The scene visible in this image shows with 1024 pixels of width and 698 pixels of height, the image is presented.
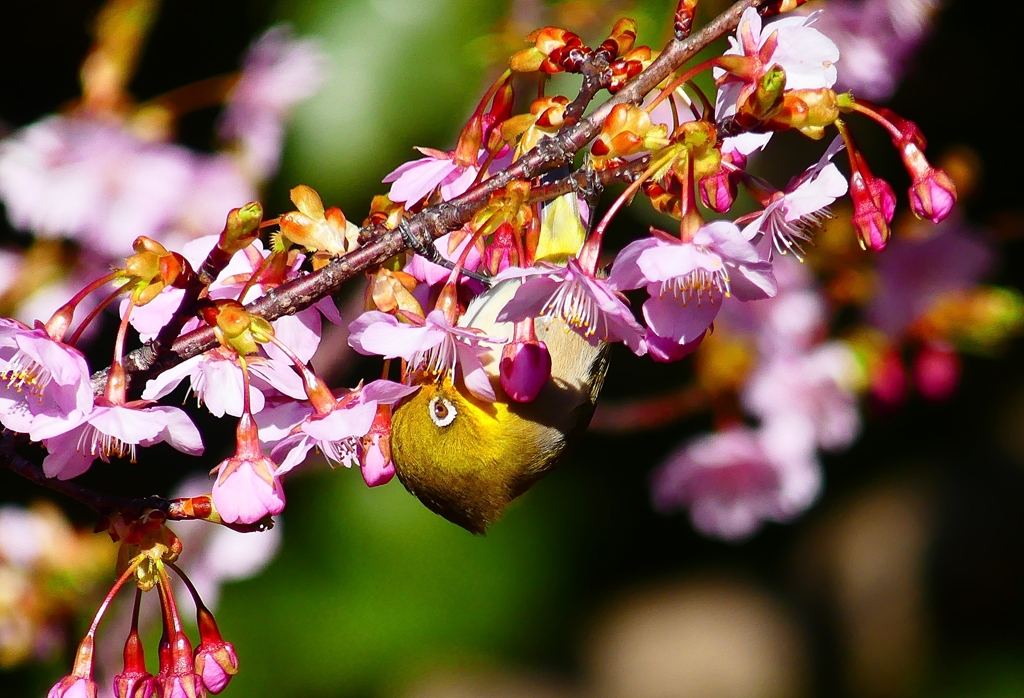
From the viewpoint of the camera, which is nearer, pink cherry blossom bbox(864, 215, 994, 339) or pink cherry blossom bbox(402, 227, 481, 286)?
pink cherry blossom bbox(402, 227, 481, 286)

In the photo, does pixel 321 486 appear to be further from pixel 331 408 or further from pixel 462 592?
pixel 331 408

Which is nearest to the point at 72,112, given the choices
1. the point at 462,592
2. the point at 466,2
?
the point at 466,2

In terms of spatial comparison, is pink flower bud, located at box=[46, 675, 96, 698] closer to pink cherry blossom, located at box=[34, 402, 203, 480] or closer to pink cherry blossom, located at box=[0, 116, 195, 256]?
pink cherry blossom, located at box=[34, 402, 203, 480]

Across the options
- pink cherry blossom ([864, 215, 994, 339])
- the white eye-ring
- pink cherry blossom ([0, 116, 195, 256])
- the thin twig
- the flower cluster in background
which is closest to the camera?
the thin twig

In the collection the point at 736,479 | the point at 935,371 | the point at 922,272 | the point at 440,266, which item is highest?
the point at 440,266

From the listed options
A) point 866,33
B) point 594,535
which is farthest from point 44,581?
point 594,535

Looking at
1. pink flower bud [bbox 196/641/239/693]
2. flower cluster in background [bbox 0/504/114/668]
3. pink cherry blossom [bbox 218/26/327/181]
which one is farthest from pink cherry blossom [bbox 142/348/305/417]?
pink cherry blossom [bbox 218/26/327/181]

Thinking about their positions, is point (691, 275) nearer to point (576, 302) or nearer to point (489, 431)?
point (576, 302)
